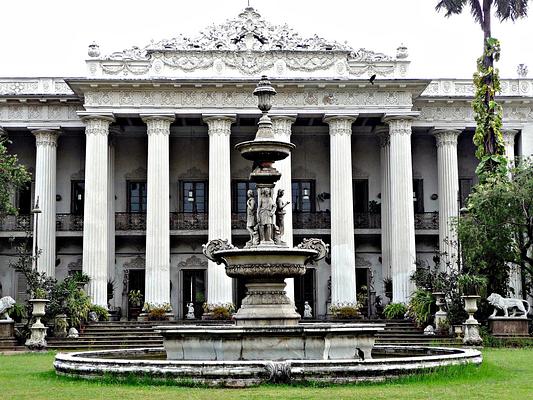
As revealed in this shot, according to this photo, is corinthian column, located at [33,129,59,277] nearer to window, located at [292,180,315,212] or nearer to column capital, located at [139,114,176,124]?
column capital, located at [139,114,176,124]

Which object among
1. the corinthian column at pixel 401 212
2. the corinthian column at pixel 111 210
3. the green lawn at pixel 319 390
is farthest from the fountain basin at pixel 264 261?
the corinthian column at pixel 111 210

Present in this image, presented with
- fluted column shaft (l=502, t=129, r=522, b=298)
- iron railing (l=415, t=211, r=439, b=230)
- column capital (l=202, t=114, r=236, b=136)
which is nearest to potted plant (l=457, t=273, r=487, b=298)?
fluted column shaft (l=502, t=129, r=522, b=298)

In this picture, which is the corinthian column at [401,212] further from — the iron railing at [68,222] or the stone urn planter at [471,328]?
the iron railing at [68,222]

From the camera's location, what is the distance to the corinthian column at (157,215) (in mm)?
32906

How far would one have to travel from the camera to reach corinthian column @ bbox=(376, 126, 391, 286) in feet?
117

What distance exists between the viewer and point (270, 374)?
1182 centimetres

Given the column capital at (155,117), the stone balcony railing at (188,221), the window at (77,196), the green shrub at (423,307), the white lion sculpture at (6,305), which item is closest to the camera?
the white lion sculpture at (6,305)

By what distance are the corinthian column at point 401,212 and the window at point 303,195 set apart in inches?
181

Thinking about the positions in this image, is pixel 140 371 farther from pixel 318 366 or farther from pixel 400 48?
pixel 400 48

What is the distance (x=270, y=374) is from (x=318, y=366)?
678mm

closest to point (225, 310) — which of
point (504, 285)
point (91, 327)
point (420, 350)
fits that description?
point (91, 327)

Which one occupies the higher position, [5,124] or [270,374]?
[5,124]

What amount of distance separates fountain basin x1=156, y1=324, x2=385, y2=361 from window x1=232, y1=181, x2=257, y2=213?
Result: 23628 millimetres

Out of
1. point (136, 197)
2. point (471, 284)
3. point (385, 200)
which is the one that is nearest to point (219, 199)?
point (136, 197)
